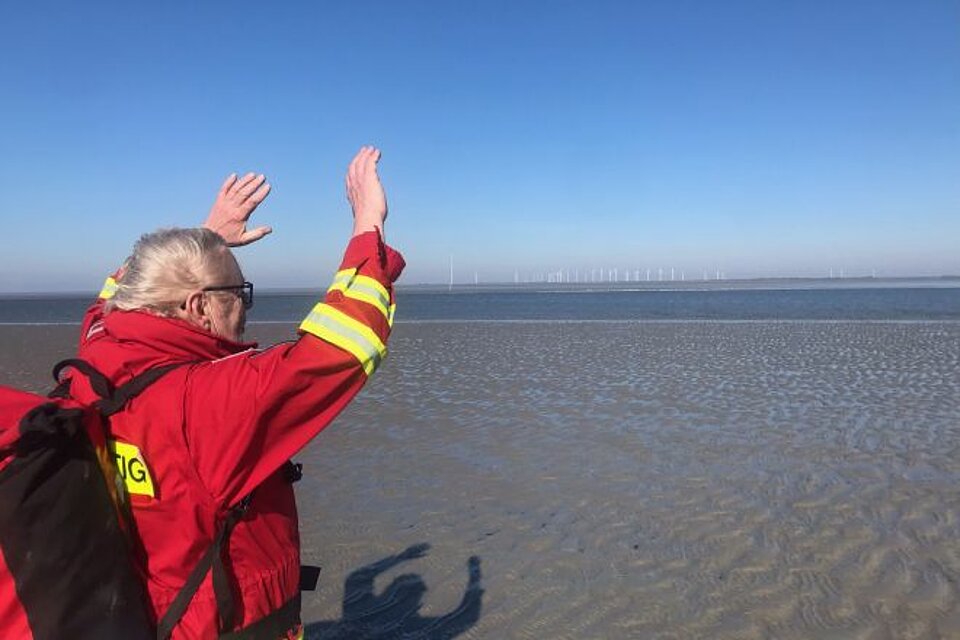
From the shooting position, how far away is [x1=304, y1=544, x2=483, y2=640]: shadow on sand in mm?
5035

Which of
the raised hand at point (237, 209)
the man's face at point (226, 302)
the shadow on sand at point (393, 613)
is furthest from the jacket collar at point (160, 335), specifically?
the shadow on sand at point (393, 613)

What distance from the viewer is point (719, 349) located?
2073 cm

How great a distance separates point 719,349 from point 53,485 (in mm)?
20500

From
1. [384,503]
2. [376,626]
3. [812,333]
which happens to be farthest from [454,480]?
[812,333]

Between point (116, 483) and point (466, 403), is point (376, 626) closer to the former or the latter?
point (116, 483)

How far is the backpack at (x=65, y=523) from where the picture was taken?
1.70 metres

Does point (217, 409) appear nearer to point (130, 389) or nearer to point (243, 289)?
point (130, 389)

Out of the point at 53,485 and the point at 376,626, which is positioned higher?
the point at 53,485

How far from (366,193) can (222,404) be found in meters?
0.74

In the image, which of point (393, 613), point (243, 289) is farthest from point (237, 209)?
point (393, 613)

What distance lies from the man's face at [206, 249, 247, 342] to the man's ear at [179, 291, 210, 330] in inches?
0.6

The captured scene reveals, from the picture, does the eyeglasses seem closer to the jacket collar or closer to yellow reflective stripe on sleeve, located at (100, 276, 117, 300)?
the jacket collar

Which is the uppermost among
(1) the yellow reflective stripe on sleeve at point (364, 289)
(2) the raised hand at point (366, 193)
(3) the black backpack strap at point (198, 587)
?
(2) the raised hand at point (366, 193)

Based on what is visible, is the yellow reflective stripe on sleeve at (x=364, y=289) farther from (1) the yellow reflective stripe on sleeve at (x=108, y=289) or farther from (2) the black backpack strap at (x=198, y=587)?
(1) the yellow reflective stripe on sleeve at (x=108, y=289)
